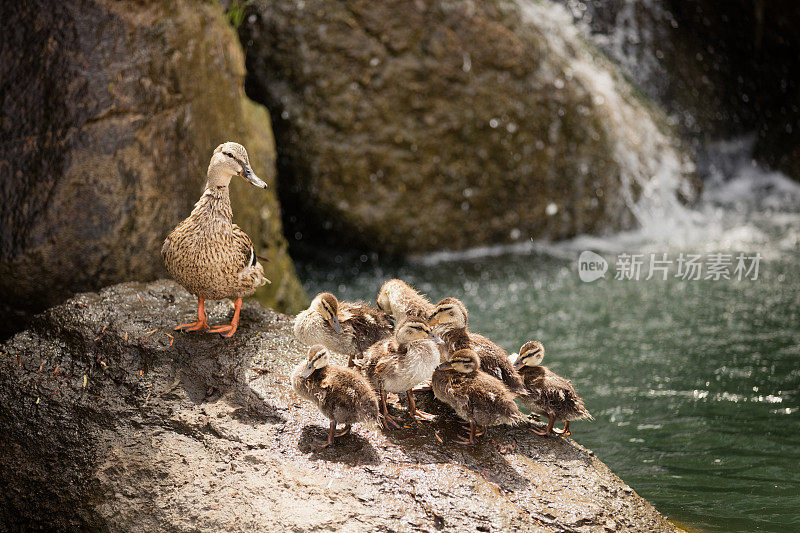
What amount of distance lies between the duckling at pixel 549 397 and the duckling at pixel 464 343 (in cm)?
9

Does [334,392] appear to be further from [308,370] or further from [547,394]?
[547,394]

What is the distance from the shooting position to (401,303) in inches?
184

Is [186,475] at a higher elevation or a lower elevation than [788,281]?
lower

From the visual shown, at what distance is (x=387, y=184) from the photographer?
9.80 meters

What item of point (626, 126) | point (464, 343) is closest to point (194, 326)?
point (464, 343)

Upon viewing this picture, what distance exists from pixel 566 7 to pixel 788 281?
624cm

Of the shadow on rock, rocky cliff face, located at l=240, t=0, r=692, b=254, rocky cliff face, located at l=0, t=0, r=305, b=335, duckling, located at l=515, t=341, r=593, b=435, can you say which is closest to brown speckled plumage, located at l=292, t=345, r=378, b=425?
the shadow on rock

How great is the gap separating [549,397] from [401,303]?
111 centimetres

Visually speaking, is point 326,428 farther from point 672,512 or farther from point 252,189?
point 252,189

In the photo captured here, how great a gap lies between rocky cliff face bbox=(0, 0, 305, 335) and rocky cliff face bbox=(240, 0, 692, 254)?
10.8ft

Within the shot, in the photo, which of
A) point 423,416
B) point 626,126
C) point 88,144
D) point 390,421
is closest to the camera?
point 390,421

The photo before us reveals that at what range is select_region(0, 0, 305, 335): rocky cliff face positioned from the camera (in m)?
5.35

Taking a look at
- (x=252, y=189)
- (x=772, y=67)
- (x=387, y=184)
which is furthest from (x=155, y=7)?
(x=772, y=67)

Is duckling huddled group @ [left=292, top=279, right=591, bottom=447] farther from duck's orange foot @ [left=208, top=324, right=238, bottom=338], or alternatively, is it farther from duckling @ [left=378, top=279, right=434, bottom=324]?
duck's orange foot @ [left=208, top=324, right=238, bottom=338]
